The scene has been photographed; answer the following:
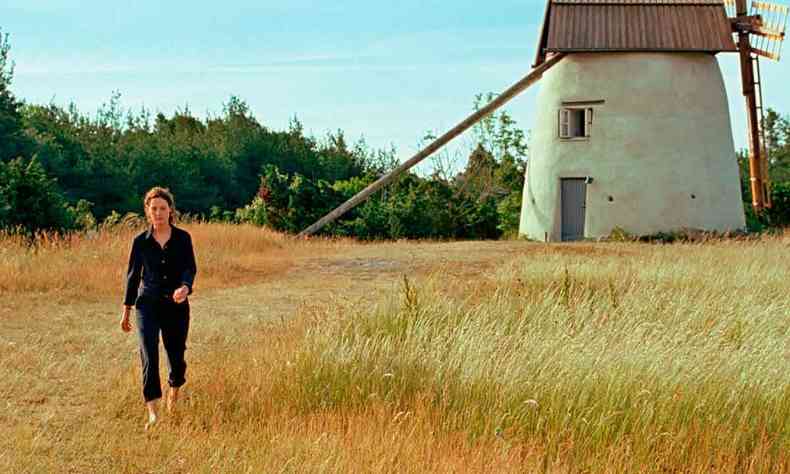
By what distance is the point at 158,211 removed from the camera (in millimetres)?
6395

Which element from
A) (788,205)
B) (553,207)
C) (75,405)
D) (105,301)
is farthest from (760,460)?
(788,205)

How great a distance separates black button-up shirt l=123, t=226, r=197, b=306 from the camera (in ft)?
21.0

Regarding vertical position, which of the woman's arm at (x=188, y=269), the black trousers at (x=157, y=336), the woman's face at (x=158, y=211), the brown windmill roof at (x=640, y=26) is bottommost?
the black trousers at (x=157, y=336)

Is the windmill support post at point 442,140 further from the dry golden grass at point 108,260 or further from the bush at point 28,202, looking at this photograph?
the bush at point 28,202

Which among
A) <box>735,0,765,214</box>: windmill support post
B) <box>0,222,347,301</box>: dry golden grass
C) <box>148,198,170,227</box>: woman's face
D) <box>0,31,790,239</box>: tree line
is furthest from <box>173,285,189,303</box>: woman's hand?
<box>735,0,765,214</box>: windmill support post

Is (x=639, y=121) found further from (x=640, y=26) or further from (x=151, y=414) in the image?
(x=151, y=414)

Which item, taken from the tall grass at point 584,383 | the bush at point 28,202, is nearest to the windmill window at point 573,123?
the bush at point 28,202

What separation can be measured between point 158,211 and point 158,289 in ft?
1.75

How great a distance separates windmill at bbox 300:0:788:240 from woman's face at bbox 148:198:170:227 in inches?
678

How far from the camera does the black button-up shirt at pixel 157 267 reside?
6.41 m

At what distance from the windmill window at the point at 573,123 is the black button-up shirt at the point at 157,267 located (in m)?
18.4

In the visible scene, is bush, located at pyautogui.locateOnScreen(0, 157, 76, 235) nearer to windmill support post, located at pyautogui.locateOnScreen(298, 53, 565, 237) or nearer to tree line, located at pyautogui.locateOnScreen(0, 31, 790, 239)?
tree line, located at pyautogui.locateOnScreen(0, 31, 790, 239)

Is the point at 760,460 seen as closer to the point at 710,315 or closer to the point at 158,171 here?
the point at 710,315

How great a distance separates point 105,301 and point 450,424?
7.81m
